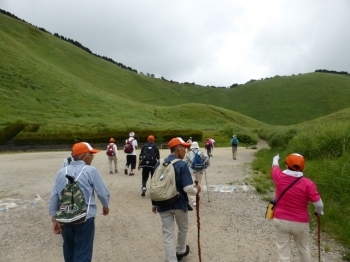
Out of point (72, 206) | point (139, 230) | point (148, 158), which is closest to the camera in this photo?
point (72, 206)

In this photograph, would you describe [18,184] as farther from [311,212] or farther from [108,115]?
[108,115]

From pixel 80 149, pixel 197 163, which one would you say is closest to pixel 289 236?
pixel 80 149

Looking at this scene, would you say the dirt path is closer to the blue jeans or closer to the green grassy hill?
the blue jeans

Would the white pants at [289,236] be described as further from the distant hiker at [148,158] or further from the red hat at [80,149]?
the distant hiker at [148,158]

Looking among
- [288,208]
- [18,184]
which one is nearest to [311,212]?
[288,208]

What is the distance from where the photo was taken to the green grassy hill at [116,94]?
57.0 meters

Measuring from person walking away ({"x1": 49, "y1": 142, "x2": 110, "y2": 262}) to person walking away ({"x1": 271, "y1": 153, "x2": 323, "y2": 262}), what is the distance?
229cm

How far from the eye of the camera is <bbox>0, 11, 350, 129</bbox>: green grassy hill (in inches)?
2243

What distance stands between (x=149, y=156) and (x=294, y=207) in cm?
561

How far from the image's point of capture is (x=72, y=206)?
3.78m

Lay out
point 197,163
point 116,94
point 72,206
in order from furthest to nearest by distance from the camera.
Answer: point 116,94 → point 197,163 → point 72,206

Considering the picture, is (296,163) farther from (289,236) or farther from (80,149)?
(80,149)

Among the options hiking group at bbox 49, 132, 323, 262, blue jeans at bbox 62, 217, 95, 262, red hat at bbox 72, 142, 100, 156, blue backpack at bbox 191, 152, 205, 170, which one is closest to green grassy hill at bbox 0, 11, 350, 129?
blue backpack at bbox 191, 152, 205, 170

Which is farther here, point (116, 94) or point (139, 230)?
point (116, 94)
